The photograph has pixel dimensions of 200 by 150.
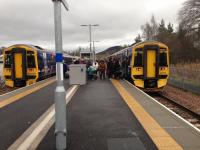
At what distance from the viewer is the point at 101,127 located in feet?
30.5

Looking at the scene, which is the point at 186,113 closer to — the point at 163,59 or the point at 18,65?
the point at 163,59

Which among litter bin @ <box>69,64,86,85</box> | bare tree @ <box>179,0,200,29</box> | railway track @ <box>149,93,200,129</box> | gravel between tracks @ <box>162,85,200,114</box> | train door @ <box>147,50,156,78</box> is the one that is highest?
bare tree @ <box>179,0,200,29</box>

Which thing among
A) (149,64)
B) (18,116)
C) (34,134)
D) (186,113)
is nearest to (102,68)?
(149,64)

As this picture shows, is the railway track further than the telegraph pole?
Yes

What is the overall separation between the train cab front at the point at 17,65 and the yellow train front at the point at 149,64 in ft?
26.2

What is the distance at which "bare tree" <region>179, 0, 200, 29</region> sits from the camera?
6769 cm

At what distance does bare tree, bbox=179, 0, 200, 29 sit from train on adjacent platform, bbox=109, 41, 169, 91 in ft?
151

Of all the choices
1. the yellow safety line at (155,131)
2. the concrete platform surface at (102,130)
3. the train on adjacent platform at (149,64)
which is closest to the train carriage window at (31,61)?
the train on adjacent platform at (149,64)

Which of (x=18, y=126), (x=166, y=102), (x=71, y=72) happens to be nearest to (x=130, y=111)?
(x=18, y=126)

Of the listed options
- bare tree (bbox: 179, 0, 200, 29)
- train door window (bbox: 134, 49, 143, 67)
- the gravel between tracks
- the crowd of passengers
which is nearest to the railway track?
the gravel between tracks

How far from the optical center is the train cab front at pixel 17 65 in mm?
27188

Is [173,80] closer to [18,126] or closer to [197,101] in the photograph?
[197,101]

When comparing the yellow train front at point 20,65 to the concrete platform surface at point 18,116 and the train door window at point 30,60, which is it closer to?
the train door window at point 30,60

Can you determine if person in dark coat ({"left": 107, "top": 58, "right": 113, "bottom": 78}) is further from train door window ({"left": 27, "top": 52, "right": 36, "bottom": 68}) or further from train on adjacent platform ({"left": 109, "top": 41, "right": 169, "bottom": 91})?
train door window ({"left": 27, "top": 52, "right": 36, "bottom": 68})
